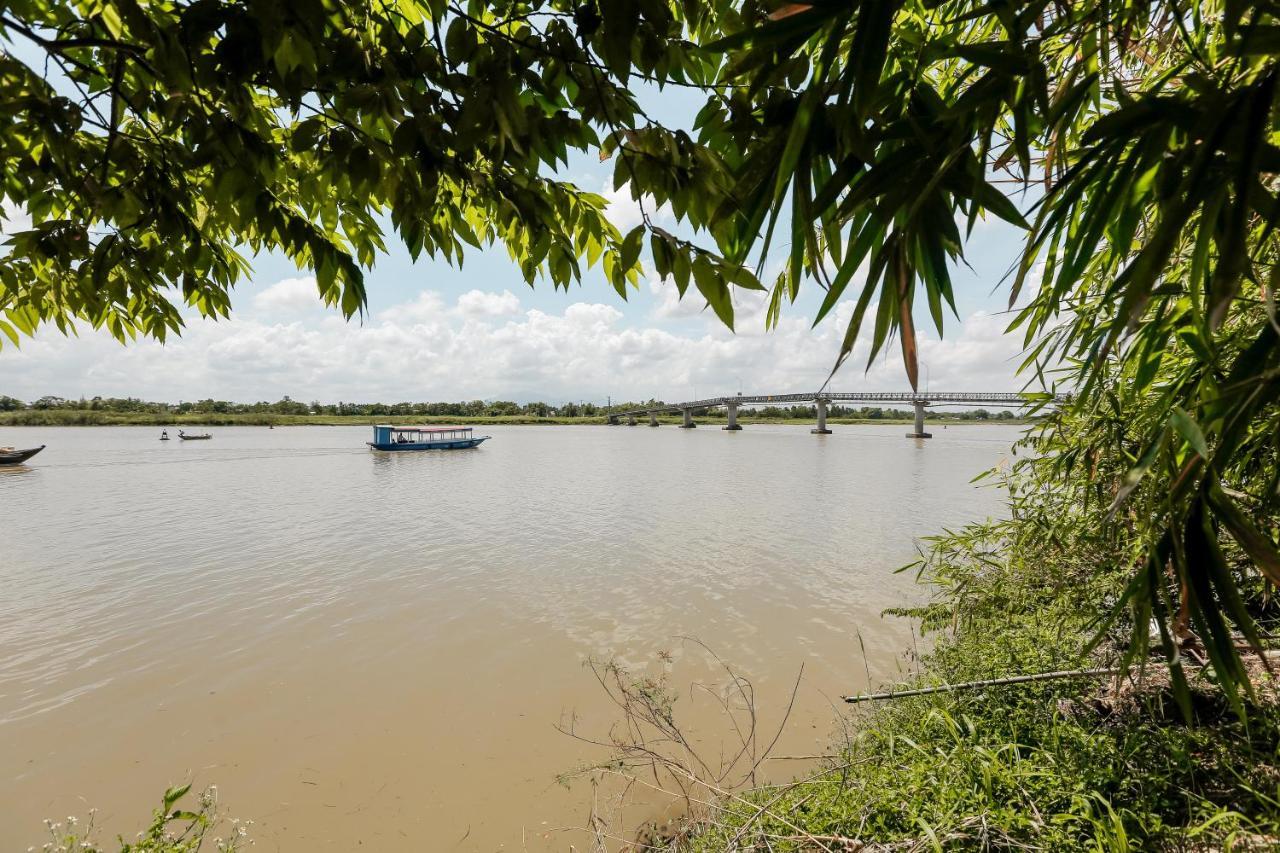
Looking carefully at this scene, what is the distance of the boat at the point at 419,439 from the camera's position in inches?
1705

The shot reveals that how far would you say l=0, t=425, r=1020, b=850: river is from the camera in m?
4.39

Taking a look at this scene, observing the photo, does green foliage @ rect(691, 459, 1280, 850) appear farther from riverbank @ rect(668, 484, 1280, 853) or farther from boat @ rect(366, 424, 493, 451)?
boat @ rect(366, 424, 493, 451)

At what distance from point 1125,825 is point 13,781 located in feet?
27.2

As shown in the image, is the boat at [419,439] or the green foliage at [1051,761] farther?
the boat at [419,439]

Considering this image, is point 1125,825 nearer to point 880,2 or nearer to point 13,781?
point 880,2

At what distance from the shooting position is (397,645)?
7285mm

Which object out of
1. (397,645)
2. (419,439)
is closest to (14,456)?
(419,439)

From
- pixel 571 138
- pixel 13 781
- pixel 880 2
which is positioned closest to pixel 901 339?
pixel 880 2

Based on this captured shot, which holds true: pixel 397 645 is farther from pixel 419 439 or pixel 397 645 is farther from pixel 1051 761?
pixel 419 439

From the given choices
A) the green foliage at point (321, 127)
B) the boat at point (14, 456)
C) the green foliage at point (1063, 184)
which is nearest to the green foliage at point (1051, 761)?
the green foliage at point (1063, 184)

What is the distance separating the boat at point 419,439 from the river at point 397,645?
25.5 metres

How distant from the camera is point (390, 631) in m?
7.75

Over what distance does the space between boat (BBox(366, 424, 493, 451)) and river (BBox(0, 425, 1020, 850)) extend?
83.6 feet

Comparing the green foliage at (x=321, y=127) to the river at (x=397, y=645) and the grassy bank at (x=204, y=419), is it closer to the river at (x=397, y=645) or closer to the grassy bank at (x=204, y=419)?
the river at (x=397, y=645)
